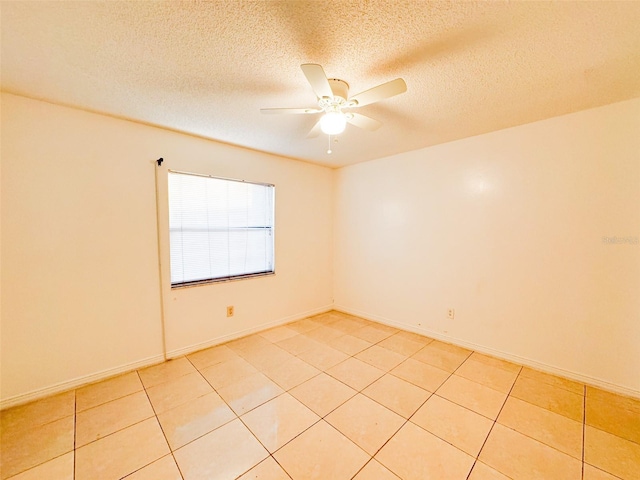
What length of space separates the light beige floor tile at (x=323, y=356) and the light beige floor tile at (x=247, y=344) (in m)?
0.54

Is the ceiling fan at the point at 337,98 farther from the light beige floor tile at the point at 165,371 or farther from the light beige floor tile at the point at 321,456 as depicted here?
the light beige floor tile at the point at 165,371

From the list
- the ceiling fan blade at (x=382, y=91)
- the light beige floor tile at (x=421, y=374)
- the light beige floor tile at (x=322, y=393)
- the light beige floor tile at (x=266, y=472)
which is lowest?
the light beige floor tile at (x=421, y=374)

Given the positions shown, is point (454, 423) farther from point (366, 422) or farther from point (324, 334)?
point (324, 334)

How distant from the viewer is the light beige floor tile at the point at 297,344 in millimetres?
2736

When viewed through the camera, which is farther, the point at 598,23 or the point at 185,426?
the point at 185,426

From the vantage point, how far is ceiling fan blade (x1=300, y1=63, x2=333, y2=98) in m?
1.21

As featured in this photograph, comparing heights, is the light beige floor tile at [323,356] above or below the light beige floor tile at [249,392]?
below

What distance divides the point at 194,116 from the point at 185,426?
2381 millimetres

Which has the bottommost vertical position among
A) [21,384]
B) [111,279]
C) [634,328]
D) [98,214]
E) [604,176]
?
[21,384]

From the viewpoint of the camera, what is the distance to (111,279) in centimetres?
223

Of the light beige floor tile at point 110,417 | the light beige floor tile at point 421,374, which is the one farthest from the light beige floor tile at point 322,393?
Answer: the light beige floor tile at point 110,417

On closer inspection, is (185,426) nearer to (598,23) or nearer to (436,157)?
(598,23)

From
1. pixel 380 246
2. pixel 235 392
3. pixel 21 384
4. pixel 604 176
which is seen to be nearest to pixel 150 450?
pixel 235 392

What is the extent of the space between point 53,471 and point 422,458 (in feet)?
6.65
